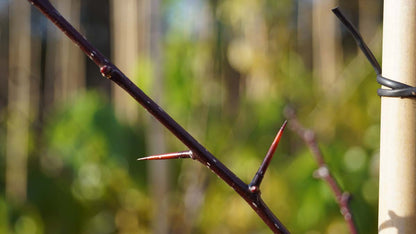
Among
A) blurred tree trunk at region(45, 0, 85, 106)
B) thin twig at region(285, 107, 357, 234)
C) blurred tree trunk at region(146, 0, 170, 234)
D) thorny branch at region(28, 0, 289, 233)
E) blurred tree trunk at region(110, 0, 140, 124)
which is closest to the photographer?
thorny branch at region(28, 0, 289, 233)

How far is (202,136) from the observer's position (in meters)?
1.52

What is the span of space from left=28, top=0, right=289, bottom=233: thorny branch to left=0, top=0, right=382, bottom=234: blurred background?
0.93 m

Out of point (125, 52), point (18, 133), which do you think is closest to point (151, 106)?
point (18, 133)

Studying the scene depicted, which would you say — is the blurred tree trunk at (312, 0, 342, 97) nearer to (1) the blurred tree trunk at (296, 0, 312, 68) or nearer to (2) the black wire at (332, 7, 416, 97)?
(1) the blurred tree trunk at (296, 0, 312, 68)

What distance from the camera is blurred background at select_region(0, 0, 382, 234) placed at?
1.33 metres

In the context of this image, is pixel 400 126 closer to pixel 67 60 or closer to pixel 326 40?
pixel 326 40

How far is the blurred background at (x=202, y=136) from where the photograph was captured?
4.35 feet

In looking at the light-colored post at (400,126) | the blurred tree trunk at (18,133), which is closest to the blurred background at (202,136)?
the blurred tree trunk at (18,133)

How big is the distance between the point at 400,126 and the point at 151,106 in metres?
0.11

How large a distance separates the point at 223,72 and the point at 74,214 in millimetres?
814

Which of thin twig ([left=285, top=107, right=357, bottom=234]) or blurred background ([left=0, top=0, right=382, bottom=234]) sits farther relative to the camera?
blurred background ([left=0, top=0, right=382, bottom=234])

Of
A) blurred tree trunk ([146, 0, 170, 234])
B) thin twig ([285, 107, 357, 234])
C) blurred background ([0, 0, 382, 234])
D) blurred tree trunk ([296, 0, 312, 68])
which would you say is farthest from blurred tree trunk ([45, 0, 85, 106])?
thin twig ([285, 107, 357, 234])

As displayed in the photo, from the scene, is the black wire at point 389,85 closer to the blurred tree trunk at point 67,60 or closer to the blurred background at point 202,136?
the blurred background at point 202,136

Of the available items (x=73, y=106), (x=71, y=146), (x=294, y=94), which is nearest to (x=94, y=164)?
(x=71, y=146)
